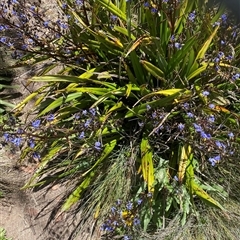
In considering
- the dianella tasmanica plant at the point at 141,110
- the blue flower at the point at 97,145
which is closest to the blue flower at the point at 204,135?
the dianella tasmanica plant at the point at 141,110

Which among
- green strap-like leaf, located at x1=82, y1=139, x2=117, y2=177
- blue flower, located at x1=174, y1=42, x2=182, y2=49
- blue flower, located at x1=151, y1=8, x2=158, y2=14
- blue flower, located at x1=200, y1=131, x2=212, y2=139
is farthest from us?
green strap-like leaf, located at x1=82, y1=139, x2=117, y2=177

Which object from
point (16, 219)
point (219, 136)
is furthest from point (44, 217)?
point (219, 136)

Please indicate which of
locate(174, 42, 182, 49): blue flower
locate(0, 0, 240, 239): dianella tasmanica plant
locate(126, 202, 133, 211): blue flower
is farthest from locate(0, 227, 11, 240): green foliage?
locate(174, 42, 182, 49): blue flower

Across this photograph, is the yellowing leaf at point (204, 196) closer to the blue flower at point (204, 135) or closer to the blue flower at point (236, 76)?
the blue flower at point (204, 135)

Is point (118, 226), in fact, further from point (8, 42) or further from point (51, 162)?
point (8, 42)

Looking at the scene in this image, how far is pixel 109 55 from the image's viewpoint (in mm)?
3205

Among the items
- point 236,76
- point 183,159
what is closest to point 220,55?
point 236,76

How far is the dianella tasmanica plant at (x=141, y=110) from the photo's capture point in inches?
109

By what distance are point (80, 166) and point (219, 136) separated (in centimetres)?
97

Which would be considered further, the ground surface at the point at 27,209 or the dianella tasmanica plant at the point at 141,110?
the ground surface at the point at 27,209

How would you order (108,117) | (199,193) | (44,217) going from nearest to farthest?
(199,193) < (108,117) < (44,217)

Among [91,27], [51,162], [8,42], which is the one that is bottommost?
[51,162]

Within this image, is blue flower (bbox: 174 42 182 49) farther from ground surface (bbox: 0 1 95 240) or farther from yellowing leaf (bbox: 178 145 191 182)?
ground surface (bbox: 0 1 95 240)

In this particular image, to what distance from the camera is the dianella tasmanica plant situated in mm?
2760
